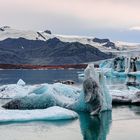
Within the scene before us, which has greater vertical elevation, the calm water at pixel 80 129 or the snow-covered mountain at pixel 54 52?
the calm water at pixel 80 129

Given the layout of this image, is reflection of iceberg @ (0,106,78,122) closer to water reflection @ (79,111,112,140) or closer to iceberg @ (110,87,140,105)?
water reflection @ (79,111,112,140)

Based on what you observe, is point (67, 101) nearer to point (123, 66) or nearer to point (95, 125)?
point (95, 125)

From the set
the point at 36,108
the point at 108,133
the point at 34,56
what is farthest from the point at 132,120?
the point at 34,56

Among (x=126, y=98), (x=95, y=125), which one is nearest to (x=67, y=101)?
(x=126, y=98)

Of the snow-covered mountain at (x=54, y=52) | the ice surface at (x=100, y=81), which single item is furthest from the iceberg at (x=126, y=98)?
the snow-covered mountain at (x=54, y=52)

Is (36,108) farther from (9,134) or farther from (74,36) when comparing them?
(74,36)

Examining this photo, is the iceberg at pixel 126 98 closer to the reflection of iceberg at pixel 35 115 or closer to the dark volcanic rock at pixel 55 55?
the reflection of iceberg at pixel 35 115

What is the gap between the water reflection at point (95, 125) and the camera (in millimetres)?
13344

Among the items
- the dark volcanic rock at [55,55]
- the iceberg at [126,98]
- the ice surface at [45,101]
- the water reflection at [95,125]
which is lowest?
the dark volcanic rock at [55,55]

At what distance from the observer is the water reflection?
1334 cm

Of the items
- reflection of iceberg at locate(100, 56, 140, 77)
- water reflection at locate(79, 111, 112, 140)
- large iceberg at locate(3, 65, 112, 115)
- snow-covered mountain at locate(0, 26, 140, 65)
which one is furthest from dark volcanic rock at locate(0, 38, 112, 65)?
water reflection at locate(79, 111, 112, 140)

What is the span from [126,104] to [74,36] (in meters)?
179

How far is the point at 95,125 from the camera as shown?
15086mm

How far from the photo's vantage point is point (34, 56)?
163 metres
